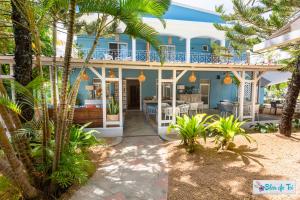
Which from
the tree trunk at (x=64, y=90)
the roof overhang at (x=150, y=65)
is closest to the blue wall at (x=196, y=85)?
the roof overhang at (x=150, y=65)

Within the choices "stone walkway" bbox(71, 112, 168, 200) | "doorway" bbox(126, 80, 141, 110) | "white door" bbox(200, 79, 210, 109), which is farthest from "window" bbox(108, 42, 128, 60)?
"stone walkway" bbox(71, 112, 168, 200)

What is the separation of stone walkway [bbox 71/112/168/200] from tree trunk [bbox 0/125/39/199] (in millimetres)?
765

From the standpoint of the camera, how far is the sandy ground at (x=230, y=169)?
341 cm

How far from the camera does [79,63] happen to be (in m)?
7.10

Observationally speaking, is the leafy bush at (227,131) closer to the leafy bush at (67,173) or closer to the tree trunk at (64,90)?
A: the leafy bush at (67,173)

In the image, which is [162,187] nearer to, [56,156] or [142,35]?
[56,156]

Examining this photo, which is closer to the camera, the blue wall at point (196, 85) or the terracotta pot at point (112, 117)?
the terracotta pot at point (112, 117)

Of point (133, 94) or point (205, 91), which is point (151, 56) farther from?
point (205, 91)

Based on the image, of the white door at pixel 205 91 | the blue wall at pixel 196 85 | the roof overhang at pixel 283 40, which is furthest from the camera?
the white door at pixel 205 91

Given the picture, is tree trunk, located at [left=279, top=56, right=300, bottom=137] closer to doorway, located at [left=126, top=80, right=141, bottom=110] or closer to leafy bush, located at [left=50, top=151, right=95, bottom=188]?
leafy bush, located at [left=50, top=151, right=95, bottom=188]

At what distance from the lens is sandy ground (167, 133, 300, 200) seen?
341cm

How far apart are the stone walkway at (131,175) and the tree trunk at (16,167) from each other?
77cm

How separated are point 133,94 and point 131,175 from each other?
952 centimetres

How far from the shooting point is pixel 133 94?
13508mm
